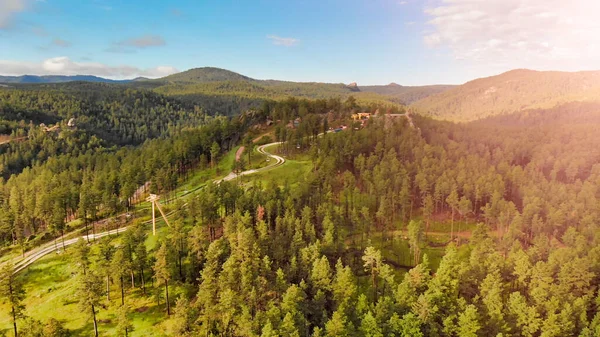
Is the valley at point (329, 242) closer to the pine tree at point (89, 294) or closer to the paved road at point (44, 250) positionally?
the pine tree at point (89, 294)

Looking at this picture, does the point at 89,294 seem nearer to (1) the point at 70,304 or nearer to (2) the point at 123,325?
(2) the point at 123,325

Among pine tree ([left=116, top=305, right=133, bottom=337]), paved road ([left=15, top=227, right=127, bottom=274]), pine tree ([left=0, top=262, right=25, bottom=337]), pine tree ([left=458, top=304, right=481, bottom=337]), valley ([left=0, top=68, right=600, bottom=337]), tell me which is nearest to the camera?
pine tree ([left=458, top=304, right=481, bottom=337])

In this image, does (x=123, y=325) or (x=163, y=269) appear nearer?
(x=123, y=325)

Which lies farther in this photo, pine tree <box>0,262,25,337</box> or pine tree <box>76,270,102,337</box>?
pine tree <box>0,262,25,337</box>

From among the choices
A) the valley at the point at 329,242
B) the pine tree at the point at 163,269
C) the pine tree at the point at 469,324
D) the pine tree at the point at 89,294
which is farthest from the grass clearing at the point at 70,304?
the pine tree at the point at 469,324

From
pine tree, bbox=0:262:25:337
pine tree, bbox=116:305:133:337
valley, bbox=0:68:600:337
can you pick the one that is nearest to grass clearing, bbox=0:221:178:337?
valley, bbox=0:68:600:337

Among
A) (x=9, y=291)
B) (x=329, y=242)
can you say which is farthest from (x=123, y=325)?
(x=329, y=242)

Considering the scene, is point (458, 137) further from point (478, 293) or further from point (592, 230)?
point (478, 293)

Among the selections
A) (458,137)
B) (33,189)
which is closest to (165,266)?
(33,189)

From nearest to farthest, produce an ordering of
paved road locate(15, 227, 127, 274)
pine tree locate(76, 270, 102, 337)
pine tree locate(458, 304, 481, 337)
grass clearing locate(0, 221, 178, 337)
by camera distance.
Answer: pine tree locate(458, 304, 481, 337)
pine tree locate(76, 270, 102, 337)
grass clearing locate(0, 221, 178, 337)
paved road locate(15, 227, 127, 274)

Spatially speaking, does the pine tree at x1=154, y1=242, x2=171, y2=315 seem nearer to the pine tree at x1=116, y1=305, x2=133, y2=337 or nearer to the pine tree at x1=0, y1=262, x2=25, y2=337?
the pine tree at x1=116, y1=305, x2=133, y2=337

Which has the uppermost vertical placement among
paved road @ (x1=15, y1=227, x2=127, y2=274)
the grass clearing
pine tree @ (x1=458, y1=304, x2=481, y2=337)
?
pine tree @ (x1=458, y1=304, x2=481, y2=337)
